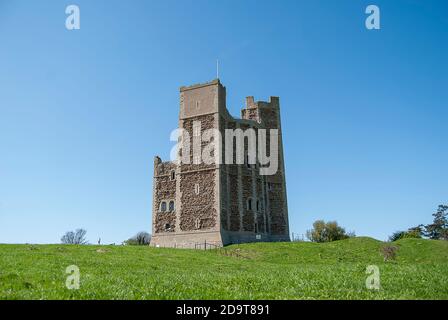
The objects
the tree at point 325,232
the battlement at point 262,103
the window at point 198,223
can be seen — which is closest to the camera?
the window at point 198,223

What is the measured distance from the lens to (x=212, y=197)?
4538cm

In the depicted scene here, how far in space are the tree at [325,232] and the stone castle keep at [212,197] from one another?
2690cm

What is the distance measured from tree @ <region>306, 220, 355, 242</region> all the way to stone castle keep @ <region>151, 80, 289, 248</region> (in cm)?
2690

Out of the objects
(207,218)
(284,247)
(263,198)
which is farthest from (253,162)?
(284,247)

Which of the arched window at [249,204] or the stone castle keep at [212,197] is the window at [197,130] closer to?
the stone castle keep at [212,197]

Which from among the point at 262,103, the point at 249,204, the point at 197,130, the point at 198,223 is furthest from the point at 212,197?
the point at 262,103

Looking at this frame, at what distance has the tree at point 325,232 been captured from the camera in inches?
2970

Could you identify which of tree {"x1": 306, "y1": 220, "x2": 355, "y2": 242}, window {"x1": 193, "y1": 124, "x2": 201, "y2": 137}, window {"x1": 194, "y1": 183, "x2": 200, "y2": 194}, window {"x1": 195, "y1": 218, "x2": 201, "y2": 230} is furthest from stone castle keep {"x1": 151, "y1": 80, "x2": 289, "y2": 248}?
tree {"x1": 306, "y1": 220, "x2": 355, "y2": 242}

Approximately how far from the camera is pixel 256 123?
52.8 m

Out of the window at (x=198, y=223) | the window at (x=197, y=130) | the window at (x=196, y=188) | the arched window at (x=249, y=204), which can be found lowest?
the window at (x=198, y=223)

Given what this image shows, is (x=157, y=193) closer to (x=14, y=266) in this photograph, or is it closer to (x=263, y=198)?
(x=263, y=198)

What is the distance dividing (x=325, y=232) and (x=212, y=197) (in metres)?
39.5

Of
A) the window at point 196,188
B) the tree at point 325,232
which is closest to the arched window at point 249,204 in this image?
the window at point 196,188

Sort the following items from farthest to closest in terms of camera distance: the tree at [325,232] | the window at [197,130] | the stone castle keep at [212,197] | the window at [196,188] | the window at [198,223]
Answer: the tree at [325,232], the window at [197,130], the window at [196,188], the window at [198,223], the stone castle keep at [212,197]
